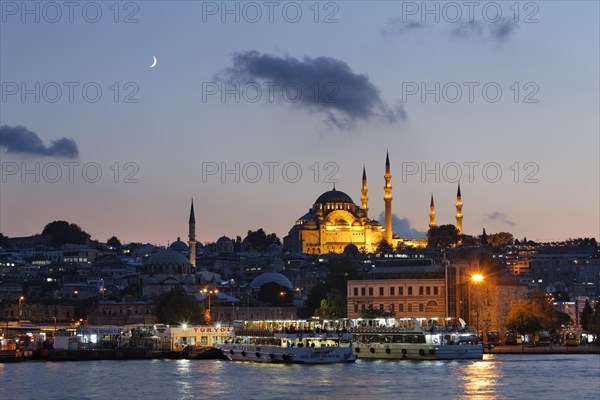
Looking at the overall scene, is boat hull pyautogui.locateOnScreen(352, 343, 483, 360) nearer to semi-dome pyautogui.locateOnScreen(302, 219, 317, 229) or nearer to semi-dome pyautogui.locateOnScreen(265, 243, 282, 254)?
semi-dome pyautogui.locateOnScreen(265, 243, 282, 254)

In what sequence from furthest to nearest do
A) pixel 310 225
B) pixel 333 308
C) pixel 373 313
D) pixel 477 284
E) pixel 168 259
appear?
pixel 310 225
pixel 168 259
pixel 333 308
pixel 477 284
pixel 373 313

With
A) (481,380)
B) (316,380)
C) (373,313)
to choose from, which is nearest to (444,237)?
(373,313)

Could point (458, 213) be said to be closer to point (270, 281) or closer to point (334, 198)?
point (334, 198)

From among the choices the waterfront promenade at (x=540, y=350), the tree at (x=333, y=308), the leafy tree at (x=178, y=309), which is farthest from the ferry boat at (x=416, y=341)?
the leafy tree at (x=178, y=309)

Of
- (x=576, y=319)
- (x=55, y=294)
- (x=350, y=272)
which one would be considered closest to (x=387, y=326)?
(x=350, y=272)

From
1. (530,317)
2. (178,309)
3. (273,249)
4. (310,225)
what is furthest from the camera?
(310,225)

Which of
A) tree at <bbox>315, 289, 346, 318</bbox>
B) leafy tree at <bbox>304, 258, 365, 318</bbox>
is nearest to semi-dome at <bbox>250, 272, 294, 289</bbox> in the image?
leafy tree at <bbox>304, 258, 365, 318</bbox>
